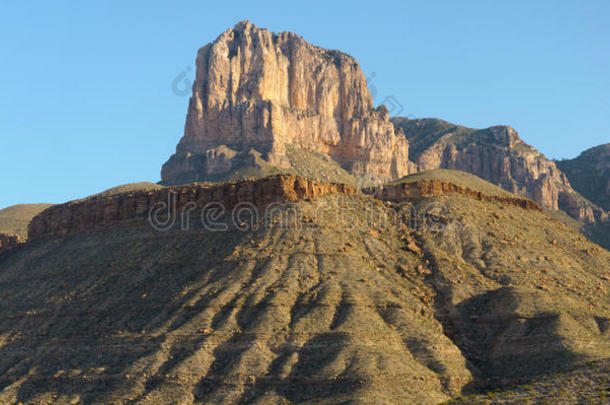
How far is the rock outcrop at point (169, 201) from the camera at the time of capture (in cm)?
10062

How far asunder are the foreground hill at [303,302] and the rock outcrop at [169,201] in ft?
0.97

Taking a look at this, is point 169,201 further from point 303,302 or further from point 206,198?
point 303,302

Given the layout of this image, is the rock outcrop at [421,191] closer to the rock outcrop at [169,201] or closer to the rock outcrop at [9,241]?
the rock outcrop at [169,201]

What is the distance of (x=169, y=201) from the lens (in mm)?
108562

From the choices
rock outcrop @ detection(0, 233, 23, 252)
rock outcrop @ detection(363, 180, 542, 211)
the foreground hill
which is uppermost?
rock outcrop @ detection(363, 180, 542, 211)

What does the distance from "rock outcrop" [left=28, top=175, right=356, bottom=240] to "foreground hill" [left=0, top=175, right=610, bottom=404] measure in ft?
0.97

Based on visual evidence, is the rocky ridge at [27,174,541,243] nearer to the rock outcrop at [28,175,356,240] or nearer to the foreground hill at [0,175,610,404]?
the rock outcrop at [28,175,356,240]

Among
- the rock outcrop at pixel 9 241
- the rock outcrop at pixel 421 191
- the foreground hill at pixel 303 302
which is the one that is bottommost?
the foreground hill at pixel 303 302

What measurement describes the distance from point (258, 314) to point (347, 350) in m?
9.98

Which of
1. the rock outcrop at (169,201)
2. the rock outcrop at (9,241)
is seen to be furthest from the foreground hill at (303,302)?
the rock outcrop at (9,241)

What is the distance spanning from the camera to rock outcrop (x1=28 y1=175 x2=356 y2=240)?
10062 cm

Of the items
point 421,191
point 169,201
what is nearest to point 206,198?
point 169,201

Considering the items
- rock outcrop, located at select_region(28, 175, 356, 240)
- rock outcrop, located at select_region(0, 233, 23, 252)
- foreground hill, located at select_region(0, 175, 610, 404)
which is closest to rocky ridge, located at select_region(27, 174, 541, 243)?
rock outcrop, located at select_region(28, 175, 356, 240)

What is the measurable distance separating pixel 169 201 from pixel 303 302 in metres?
36.6
